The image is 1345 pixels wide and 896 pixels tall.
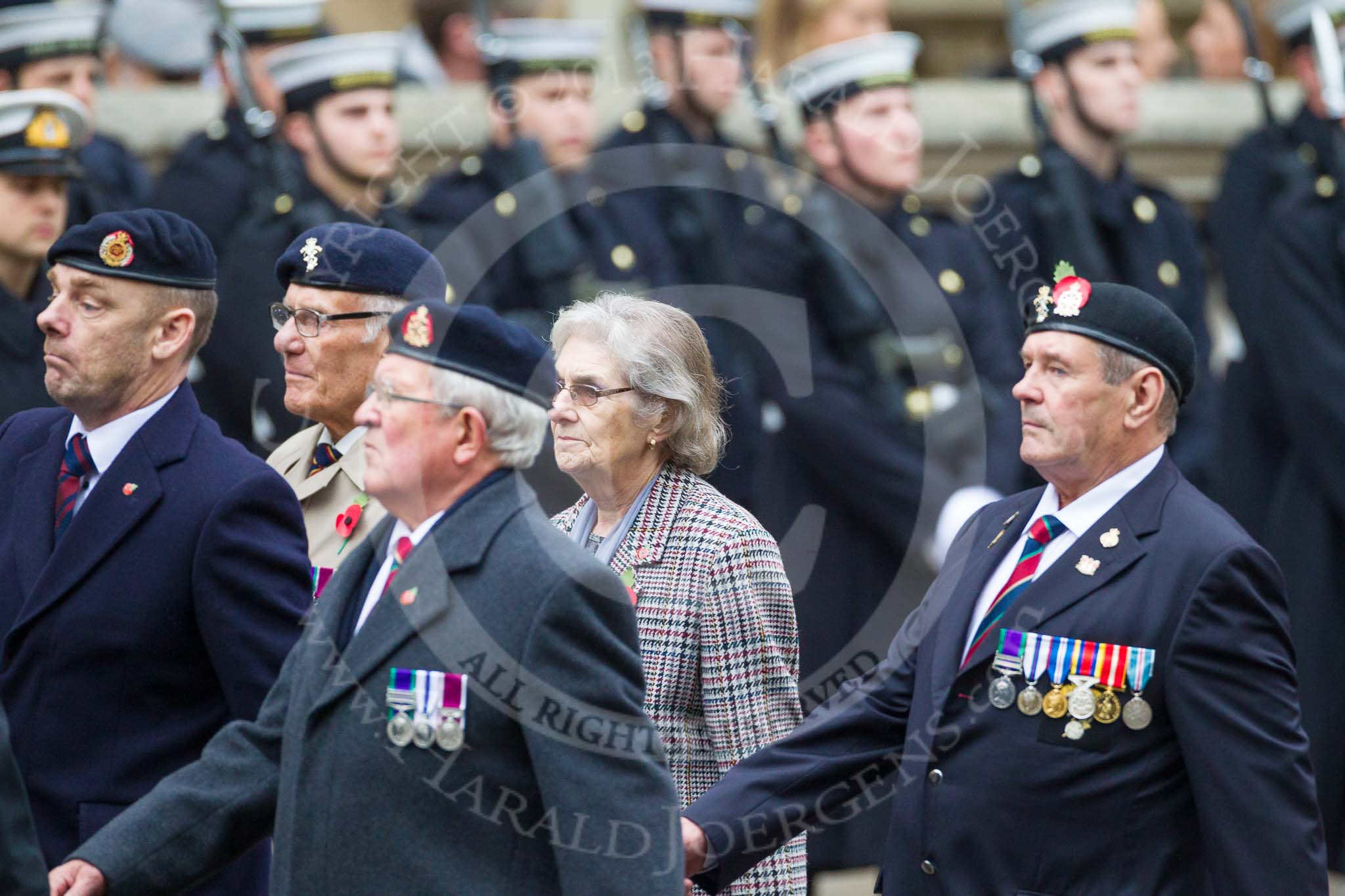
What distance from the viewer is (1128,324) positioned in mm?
3934

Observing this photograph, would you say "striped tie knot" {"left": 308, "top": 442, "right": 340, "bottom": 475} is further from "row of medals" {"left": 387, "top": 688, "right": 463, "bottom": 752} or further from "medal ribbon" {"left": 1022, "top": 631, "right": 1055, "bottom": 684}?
"medal ribbon" {"left": 1022, "top": 631, "right": 1055, "bottom": 684}

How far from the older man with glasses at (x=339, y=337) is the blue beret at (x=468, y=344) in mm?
834

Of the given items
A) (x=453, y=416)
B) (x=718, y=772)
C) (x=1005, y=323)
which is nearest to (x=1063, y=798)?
(x=718, y=772)

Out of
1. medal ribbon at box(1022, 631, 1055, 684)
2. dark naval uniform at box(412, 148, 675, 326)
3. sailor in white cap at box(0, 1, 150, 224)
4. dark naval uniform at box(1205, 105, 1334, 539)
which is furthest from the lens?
dark naval uniform at box(1205, 105, 1334, 539)

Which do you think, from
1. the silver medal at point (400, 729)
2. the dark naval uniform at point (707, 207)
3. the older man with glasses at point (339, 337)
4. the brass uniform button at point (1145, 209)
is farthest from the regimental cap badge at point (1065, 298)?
the brass uniform button at point (1145, 209)

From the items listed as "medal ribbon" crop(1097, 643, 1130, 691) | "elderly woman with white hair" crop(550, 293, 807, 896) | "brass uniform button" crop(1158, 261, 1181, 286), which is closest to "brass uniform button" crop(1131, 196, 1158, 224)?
"brass uniform button" crop(1158, 261, 1181, 286)

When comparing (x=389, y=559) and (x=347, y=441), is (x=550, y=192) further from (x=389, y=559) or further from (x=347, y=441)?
(x=389, y=559)

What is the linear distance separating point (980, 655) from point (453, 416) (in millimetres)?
1117

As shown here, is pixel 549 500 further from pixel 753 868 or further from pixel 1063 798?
pixel 1063 798

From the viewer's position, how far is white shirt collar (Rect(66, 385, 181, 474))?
13.3 ft

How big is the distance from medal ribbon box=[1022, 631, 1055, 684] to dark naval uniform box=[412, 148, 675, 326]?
3.06 meters

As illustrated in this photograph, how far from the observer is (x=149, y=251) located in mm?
4074

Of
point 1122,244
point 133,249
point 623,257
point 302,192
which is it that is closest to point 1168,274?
point 1122,244

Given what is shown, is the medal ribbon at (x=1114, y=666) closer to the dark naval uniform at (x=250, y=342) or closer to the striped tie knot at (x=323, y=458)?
the striped tie knot at (x=323, y=458)
